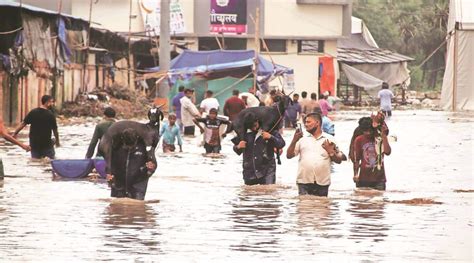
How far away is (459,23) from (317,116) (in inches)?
1517

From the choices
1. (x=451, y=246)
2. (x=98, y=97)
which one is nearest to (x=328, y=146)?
(x=451, y=246)

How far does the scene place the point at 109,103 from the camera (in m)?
44.8

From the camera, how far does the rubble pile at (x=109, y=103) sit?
4231cm

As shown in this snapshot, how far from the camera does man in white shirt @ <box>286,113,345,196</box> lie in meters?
14.9

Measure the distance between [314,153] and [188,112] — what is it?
17232 mm

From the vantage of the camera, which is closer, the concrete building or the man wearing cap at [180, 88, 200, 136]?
the man wearing cap at [180, 88, 200, 136]

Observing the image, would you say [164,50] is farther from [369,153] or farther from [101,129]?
[369,153]

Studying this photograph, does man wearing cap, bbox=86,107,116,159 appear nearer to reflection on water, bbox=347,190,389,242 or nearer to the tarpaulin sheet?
reflection on water, bbox=347,190,389,242

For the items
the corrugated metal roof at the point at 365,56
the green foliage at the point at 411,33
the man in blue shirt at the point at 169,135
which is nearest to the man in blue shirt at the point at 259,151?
the man in blue shirt at the point at 169,135

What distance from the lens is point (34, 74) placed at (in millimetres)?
37562

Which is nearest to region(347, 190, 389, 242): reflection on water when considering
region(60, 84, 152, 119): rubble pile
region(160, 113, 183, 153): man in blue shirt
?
region(160, 113, 183, 153): man in blue shirt

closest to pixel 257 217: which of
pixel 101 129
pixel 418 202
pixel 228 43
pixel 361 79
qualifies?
pixel 418 202

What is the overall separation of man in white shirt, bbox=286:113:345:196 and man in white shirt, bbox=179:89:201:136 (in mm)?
15146

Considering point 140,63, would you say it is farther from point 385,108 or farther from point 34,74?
point 34,74
